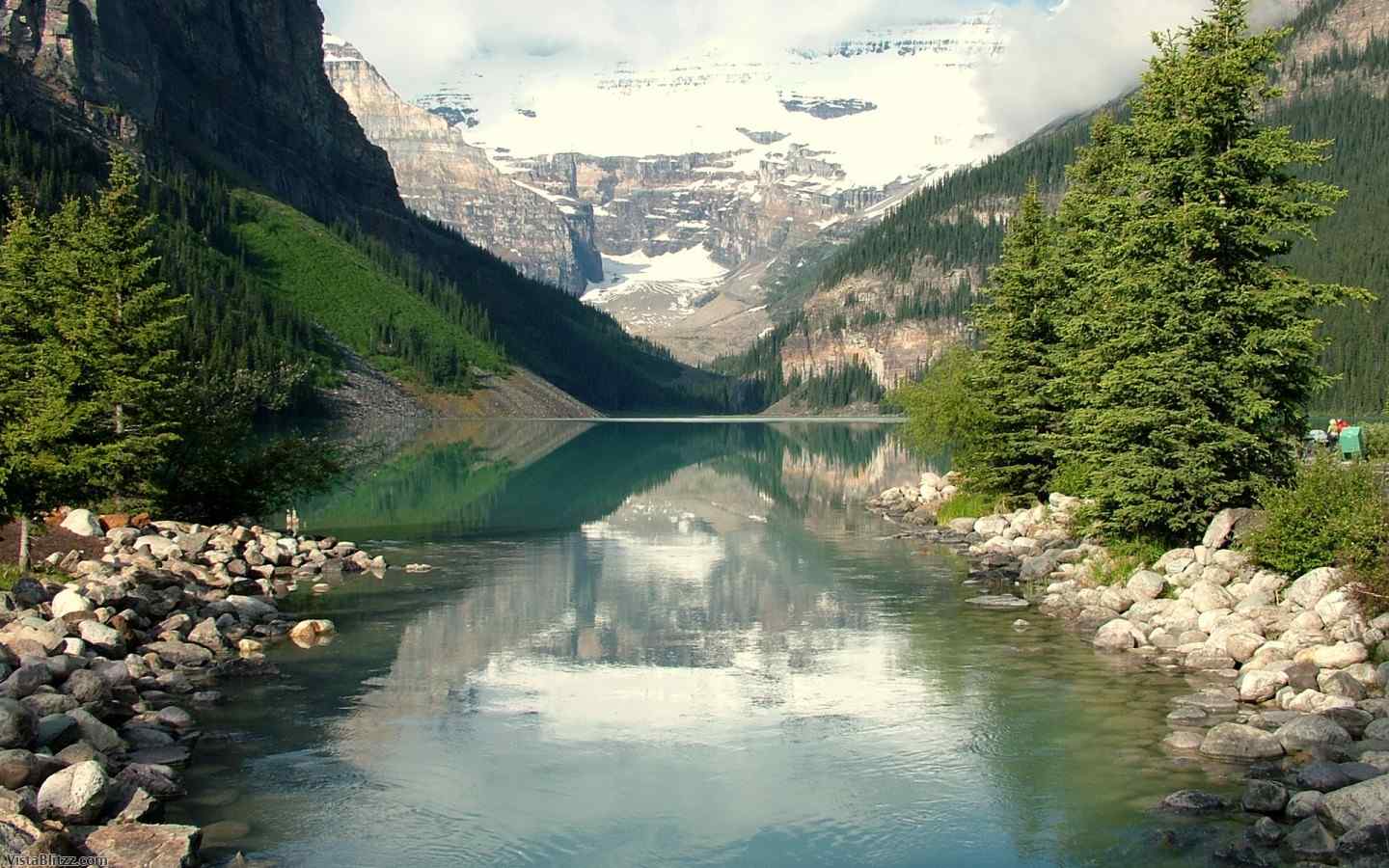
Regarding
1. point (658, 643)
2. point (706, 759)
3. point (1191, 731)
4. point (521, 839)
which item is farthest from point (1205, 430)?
point (521, 839)

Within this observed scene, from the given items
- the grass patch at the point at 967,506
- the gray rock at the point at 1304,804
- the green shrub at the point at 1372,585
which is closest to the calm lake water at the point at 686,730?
the gray rock at the point at 1304,804

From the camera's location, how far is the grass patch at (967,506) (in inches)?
2480

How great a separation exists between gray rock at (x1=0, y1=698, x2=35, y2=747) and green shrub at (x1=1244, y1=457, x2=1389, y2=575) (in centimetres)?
3017

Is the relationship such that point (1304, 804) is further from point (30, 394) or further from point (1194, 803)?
point (30, 394)

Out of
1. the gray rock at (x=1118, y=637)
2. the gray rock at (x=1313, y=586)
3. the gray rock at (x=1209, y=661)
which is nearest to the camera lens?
the gray rock at (x=1313, y=586)

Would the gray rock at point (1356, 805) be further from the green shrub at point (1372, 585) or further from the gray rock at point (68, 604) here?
the gray rock at point (68, 604)

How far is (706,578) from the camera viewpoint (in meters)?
48.9

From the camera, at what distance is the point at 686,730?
26.5 metres

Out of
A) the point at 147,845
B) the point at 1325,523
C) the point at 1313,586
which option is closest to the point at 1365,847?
the point at 1313,586

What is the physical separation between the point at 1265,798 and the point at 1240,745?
124 inches

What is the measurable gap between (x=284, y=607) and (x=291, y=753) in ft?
54.9

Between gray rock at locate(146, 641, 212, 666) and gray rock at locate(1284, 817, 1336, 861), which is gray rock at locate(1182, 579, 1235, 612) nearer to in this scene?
gray rock at locate(1284, 817, 1336, 861)

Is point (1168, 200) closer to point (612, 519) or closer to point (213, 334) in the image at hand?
point (612, 519)

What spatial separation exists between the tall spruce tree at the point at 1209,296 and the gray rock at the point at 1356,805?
737 inches
